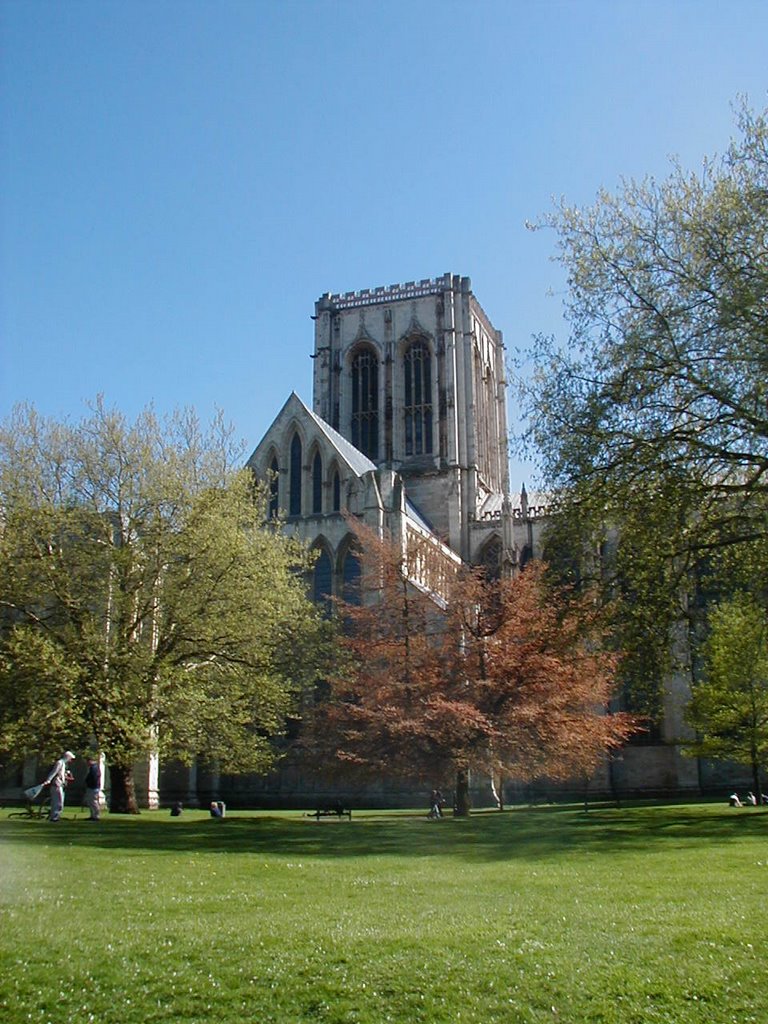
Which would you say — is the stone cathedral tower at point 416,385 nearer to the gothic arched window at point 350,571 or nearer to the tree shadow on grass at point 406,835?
the gothic arched window at point 350,571

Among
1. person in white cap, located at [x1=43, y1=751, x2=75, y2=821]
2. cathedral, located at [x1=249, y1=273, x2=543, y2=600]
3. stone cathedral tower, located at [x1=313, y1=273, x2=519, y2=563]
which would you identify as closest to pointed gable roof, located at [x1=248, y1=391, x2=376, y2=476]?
cathedral, located at [x1=249, y1=273, x2=543, y2=600]

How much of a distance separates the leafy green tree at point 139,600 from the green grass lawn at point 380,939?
8.11 metres

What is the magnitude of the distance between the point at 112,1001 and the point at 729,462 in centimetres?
1344

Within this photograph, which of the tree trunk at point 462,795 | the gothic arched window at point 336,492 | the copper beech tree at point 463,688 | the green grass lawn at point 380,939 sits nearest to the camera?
the green grass lawn at point 380,939

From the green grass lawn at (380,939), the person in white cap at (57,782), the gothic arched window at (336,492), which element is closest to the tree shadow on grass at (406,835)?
the person in white cap at (57,782)

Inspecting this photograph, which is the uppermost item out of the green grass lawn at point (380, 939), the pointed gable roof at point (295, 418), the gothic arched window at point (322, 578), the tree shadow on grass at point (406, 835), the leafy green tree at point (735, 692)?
the pointed gable roof at point (295, 418)

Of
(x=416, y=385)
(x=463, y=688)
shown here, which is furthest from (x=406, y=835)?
(x=416, y=385)

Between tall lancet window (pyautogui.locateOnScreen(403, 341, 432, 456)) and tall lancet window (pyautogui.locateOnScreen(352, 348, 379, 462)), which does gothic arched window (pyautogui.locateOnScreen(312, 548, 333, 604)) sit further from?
tall lancet window (pyautogui.locateOnScreen(352, 348, 379, 462))

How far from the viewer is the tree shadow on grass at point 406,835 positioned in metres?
16.7

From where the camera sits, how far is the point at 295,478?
47250mm

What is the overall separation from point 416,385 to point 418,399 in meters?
0.97

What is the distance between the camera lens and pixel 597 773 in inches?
1698

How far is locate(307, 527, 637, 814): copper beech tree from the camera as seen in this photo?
23906mm

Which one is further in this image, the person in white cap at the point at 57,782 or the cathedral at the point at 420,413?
the cathedral at the point at 420,413
